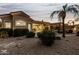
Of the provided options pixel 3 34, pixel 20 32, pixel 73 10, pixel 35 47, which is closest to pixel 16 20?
pixel 20 32

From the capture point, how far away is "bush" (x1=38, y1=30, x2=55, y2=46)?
2250mm

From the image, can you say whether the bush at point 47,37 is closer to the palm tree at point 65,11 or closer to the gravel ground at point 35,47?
the gravel ground at point 35,47

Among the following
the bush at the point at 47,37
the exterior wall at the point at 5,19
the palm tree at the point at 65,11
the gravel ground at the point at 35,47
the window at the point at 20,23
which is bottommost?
the gravel ground at the point at 35,47

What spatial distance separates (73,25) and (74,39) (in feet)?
0.73

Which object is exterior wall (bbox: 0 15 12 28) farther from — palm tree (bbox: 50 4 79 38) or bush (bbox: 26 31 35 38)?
palm tree (bbox: 50 4 79 38)

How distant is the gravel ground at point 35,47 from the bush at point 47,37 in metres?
0.06

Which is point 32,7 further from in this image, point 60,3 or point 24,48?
point 24,48

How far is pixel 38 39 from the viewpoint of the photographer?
227cm

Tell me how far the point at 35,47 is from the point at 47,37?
25 centimetres

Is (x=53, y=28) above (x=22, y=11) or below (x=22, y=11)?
below

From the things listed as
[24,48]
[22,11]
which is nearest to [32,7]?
[22,11]

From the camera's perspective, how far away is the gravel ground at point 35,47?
7.39ft

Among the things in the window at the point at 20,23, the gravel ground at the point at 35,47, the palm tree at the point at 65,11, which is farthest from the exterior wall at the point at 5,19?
the palm tree at the point at 65,11

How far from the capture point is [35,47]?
227 centimetres
